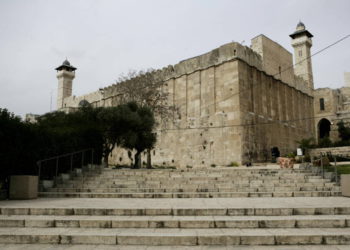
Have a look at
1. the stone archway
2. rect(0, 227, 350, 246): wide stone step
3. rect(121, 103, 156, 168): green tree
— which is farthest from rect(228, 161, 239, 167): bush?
the stone archway

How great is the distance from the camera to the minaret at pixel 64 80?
159 ft

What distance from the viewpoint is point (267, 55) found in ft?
86.2

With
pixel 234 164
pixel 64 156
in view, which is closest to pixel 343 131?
pixel 234 164

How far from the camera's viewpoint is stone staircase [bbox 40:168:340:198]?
28.8 feet

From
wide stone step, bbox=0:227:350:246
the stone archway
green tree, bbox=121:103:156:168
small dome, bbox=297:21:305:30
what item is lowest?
wide stone step, bbox=0:227:350:246

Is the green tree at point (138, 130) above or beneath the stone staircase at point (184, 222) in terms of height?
above

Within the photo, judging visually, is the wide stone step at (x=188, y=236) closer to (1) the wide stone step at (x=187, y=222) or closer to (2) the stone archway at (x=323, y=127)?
(1) the wide stone step at (x=187, y=222)

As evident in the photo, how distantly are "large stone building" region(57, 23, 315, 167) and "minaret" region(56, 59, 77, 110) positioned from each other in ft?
79.4

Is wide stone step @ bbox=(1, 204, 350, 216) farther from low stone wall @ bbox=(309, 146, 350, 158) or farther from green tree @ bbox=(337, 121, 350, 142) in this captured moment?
green tree @ bbox=(337, 121, 350, 142)

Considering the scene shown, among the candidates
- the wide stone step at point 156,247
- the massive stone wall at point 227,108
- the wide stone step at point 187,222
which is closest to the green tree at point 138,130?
the massive stone wall at point 227,108

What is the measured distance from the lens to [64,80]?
161ft

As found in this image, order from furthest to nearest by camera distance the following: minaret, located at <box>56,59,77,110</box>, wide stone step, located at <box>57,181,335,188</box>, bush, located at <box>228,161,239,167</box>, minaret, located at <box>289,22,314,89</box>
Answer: minaret, located at <box>56,59,77,110</box>
minaret, located at <box>289,22,314,89</box>
bush, located at <box>228,161,239,167</box>
wide stone step, located at <box>57,181,335,188</box>

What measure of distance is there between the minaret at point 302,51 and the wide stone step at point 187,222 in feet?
128

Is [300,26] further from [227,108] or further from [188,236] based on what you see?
[188,236]
